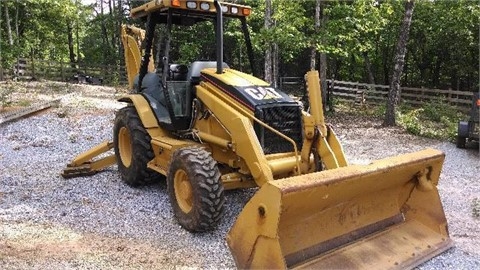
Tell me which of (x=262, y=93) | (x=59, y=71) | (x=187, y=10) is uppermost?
(x=187, y=10)

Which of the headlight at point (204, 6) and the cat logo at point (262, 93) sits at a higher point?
the headlight at point (204, 6)

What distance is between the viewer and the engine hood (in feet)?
16.5

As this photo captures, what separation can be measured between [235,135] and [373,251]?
5.88 ft

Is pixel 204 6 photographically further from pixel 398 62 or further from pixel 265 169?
pixel 398 62

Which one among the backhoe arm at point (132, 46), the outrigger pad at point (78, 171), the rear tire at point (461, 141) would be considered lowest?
the rear tire at point (461, 141)

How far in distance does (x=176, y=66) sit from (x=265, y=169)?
2.34 meters

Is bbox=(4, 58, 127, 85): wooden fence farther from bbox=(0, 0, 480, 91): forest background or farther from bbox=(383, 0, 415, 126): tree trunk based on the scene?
bbox=(383, 0, 415, 126): tree trunk

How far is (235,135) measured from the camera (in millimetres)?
4812

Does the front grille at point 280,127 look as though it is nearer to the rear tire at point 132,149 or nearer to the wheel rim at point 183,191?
the wheel rim at point 183,191

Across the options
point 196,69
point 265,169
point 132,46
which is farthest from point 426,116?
point 265,169

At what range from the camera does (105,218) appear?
5.16 metres

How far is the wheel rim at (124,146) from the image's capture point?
6.49 metres

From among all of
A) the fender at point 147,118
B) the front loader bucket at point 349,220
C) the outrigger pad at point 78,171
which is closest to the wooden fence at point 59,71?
the outrigger pad at point 78,171

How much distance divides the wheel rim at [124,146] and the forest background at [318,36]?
16.2 ft
